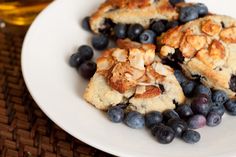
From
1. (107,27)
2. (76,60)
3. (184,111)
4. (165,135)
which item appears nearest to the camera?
(165,135)

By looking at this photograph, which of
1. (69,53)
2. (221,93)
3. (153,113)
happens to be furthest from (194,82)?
(69,53)

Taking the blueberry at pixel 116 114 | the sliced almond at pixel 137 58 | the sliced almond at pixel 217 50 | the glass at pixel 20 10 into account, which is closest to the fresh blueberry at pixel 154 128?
the blueberry at pixel 116 114

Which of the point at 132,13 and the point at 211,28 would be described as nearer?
the point at 211,28

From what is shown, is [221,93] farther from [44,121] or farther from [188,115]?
[44,121]

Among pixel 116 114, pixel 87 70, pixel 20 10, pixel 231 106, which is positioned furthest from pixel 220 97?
pixel 20 10

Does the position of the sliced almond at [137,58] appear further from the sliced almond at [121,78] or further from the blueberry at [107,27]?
the blueberry at [107,27]

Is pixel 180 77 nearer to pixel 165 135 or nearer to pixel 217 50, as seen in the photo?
pixel 217 50

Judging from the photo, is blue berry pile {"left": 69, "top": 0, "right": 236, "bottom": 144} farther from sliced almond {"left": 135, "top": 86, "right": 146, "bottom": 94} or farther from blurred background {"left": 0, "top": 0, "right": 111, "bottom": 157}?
blurred background {"left": 0, "top": 0, "right": 111, "bottom": 157}
